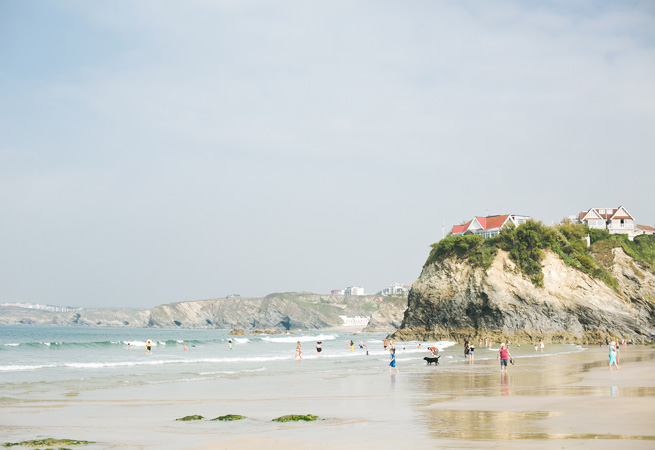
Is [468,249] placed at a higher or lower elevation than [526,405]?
higher

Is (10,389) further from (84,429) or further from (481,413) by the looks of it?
(481,413)

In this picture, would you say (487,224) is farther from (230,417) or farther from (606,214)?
(230,417)

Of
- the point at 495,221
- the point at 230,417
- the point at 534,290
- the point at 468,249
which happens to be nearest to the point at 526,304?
the point at 534,290

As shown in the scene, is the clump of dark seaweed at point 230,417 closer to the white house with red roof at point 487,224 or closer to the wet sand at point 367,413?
the wet sand at point 367,413

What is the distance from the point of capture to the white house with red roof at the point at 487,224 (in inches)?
3506

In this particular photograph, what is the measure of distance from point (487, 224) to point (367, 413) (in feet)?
256

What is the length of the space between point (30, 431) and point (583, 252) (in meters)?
76.4

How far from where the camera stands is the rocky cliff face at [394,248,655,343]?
6944cm

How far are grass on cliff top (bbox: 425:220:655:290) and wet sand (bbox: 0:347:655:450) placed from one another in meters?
46.6

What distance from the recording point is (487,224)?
91938 millimetres

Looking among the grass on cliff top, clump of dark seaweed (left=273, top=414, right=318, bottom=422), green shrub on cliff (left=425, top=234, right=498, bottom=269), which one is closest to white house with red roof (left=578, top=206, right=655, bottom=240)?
the grass on cliff top

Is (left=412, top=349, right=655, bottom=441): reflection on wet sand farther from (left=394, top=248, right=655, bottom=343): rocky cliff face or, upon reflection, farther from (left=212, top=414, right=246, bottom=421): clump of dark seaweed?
(left=394, top=248, right=655, bottom=343): rocky cliff face

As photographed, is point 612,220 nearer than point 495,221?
No

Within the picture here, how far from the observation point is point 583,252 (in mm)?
79250
